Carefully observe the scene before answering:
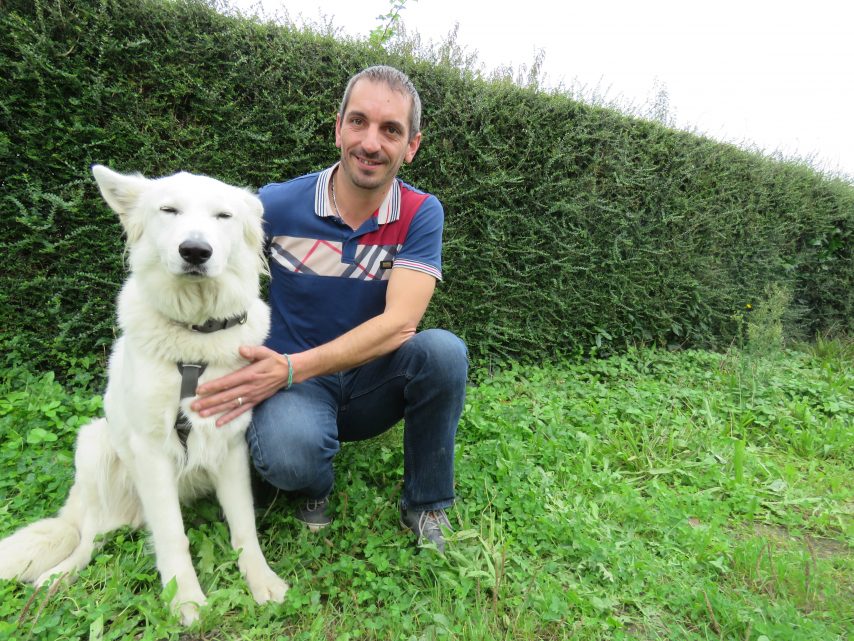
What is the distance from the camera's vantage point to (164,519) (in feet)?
5.42

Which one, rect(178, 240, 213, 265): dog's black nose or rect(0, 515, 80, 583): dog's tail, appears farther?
rect(0, 515, 80, 583): dog's tail

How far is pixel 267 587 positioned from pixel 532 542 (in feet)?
3.74

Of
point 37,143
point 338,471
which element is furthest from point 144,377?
point 37,143

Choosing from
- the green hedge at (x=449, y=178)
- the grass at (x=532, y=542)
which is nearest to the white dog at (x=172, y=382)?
the grass at (x=532, y=542)

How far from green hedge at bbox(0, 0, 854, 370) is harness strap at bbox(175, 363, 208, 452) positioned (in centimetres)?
172

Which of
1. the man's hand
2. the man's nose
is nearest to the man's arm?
the man's hand

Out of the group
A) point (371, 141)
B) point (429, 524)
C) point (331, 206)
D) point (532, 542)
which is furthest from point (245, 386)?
point (532, 542)

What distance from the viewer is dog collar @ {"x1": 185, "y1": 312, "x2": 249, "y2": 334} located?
5.71 ft

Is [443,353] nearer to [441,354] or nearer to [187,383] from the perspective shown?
[441,354]

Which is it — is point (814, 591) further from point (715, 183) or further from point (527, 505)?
point (715, 183)

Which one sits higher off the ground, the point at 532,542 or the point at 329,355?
the point at 329,355

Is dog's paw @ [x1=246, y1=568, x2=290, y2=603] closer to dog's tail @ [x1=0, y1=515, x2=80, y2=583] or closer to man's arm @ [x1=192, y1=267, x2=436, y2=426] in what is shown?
man's arm @ [x1=192, y1=267, x2=436, y2=426]

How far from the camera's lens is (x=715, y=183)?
5121 millimetres

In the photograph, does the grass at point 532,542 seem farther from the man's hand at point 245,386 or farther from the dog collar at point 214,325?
the dog collar at point 214,325
